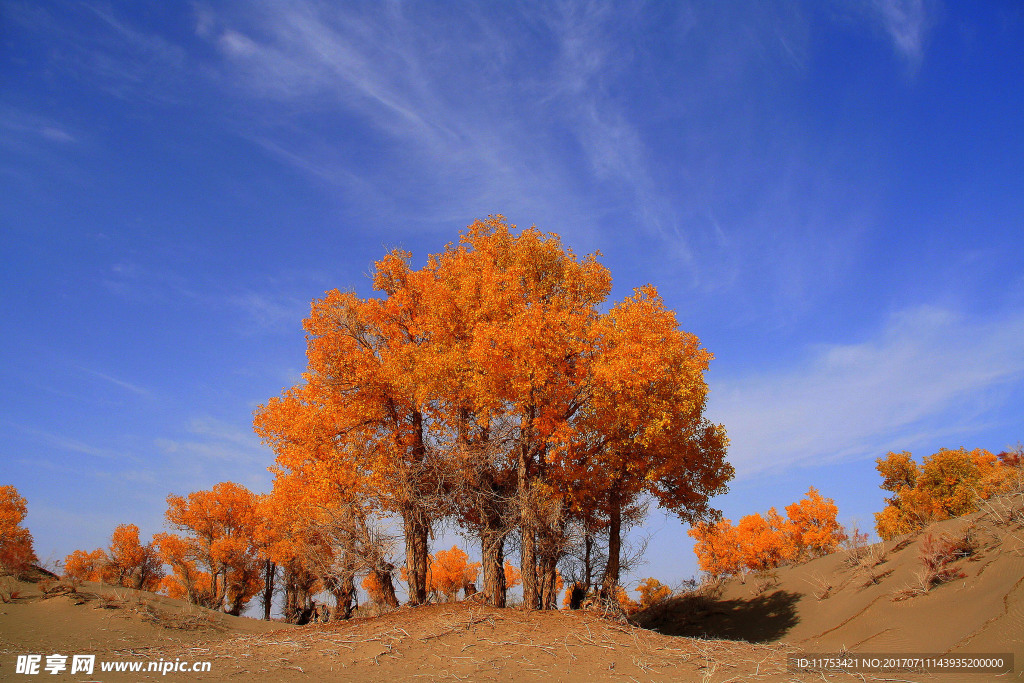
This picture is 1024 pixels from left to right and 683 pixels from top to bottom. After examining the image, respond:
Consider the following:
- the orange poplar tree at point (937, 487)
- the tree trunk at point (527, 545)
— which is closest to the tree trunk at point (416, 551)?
the tree trunk at point (527, 545)

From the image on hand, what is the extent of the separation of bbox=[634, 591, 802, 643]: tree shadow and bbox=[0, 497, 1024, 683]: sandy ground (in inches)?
39.7

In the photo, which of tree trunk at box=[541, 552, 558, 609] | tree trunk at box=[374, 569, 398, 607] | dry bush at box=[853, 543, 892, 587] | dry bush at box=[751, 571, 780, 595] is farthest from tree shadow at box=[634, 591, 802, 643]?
tree trunk at box=[374, 569, 398, 607]

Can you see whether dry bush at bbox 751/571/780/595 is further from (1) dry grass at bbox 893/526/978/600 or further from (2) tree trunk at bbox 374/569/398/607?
(2) tree trunk at bbox 374/569/398/607

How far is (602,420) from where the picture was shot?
12.4 meters

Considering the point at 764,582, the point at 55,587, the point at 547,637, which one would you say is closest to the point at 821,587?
the point at 764,582

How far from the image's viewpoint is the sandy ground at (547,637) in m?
8.03

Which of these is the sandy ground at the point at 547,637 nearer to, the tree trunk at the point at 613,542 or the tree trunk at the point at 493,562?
the tree trunk at the point at 493,562

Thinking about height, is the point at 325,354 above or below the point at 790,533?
above

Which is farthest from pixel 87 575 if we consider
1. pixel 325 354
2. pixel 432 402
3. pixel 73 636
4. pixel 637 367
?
pixel 637 367

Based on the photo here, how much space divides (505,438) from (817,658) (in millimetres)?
7845

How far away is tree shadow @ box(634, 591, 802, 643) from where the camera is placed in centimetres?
1789

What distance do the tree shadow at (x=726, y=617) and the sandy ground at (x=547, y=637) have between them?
1009 millimetres

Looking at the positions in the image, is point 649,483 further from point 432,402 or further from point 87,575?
point 87,575

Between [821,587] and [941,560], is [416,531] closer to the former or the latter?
[941,560]
